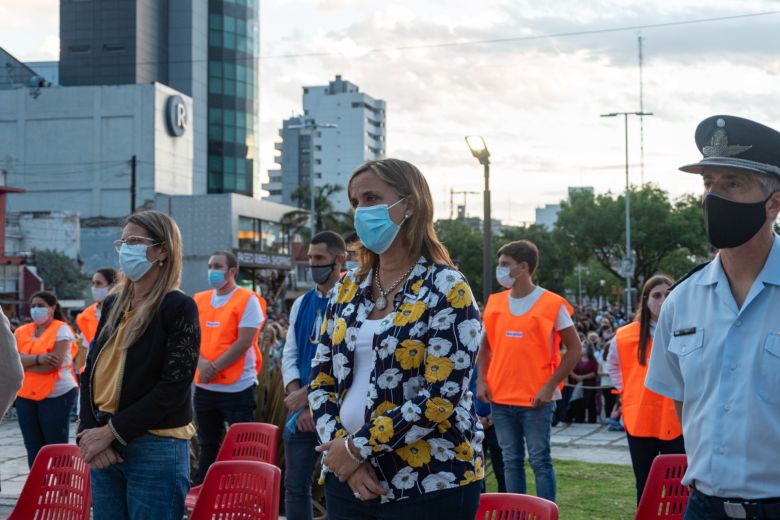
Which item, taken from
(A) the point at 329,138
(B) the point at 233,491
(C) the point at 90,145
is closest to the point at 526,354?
(B) the point at 233,491

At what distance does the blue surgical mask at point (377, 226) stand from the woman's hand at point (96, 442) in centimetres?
154

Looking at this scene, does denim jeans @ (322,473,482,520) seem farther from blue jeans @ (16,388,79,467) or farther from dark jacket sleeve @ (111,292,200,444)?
blue jeans @ (16,388,79,467)

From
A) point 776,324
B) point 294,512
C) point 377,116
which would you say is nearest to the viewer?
point 776,324

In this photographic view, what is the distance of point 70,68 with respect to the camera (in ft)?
225

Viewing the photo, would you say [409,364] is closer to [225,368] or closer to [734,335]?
[734,335]

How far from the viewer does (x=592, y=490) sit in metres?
9.25

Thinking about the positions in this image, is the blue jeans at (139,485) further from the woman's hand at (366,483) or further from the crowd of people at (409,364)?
the woman's hand at (366,483)

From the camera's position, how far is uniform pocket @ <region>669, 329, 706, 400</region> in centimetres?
305

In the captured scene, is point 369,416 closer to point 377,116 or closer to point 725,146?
point 725,146

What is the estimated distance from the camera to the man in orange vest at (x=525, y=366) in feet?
23.2

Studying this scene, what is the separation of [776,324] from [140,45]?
6972 cm

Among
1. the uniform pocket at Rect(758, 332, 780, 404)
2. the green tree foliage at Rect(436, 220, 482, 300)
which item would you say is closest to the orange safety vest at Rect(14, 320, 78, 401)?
the uniform pocket at Rect(758, 332, 780, 404)

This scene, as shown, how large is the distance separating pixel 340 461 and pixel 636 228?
Answer: 5771 cm

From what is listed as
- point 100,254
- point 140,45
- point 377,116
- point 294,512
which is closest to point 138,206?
point 100,254
